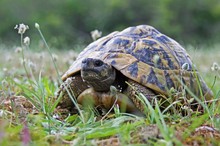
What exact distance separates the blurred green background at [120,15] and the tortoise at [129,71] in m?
21.5

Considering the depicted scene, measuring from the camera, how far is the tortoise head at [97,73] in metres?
2.84

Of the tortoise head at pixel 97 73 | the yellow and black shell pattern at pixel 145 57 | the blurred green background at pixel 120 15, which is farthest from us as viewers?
the blurred green background at pixel 120 15

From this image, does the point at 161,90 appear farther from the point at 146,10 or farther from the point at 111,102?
the point at 146,10

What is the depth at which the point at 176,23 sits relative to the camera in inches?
1110

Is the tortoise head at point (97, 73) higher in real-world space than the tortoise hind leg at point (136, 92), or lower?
higher

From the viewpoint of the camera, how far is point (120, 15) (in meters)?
27.1

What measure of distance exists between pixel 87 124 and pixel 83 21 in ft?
78.3

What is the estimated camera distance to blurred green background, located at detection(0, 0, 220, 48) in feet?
84.8

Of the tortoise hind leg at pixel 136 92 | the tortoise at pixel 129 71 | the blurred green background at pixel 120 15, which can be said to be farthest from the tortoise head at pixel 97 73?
the blurred green background at pixel 120 15

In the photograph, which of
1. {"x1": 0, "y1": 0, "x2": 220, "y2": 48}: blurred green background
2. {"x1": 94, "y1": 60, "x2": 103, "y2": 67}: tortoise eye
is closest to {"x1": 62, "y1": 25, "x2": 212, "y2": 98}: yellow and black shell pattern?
{"x1": 94, "y1": 60, "x2": 103, "y2": 67}: tortoise eye

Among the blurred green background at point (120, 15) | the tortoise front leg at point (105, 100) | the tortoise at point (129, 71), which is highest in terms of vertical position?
the blurred green background at point (120, 15)

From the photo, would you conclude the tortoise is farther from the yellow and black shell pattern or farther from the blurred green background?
the blurred green background

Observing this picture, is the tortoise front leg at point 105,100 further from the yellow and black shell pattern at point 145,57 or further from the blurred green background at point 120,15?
the blurred green background at point 120,15

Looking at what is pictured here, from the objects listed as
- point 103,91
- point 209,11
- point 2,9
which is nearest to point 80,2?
point 2,9
